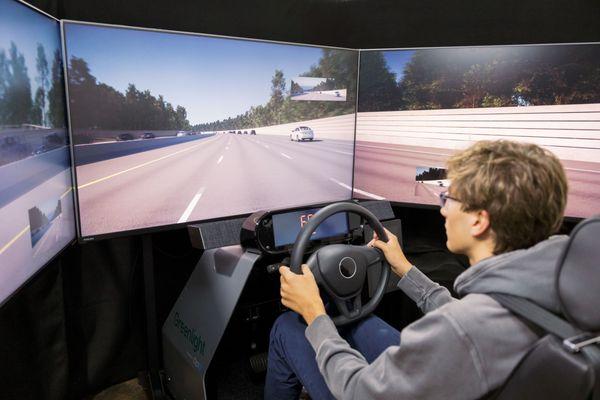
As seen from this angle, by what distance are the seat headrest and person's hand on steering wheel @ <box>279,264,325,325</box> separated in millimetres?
673

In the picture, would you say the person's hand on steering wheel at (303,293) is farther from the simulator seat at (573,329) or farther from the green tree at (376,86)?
the green tree at (376,86)

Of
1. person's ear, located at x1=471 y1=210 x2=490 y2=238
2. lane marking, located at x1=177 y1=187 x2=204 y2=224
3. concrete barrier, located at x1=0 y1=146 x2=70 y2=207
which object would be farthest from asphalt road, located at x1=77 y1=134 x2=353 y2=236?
person's ear, located at x1=471 y1=210 x2=490 y2=238

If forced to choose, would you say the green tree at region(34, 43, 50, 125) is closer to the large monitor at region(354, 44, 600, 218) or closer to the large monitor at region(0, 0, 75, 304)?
the large monitor at region(0, 0, 75, 304)

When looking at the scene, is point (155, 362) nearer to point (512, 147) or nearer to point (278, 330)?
point (278, 330)

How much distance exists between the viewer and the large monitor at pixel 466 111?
2.55 meters

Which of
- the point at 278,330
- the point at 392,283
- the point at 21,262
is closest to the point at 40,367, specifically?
the point at 21,262

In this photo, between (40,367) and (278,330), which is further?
(40,367)

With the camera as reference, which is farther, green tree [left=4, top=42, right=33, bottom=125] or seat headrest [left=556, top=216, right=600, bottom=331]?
green tree [left=4, top=42, right=33, bottom=125]

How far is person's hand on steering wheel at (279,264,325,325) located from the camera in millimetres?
1303

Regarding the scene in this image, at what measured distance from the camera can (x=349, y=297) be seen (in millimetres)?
1474

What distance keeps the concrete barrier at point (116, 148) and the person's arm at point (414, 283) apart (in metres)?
1.20

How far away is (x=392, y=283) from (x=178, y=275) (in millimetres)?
1306

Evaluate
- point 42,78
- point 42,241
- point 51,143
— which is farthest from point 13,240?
point 42,78

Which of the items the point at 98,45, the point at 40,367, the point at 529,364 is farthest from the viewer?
the point at 40,367
